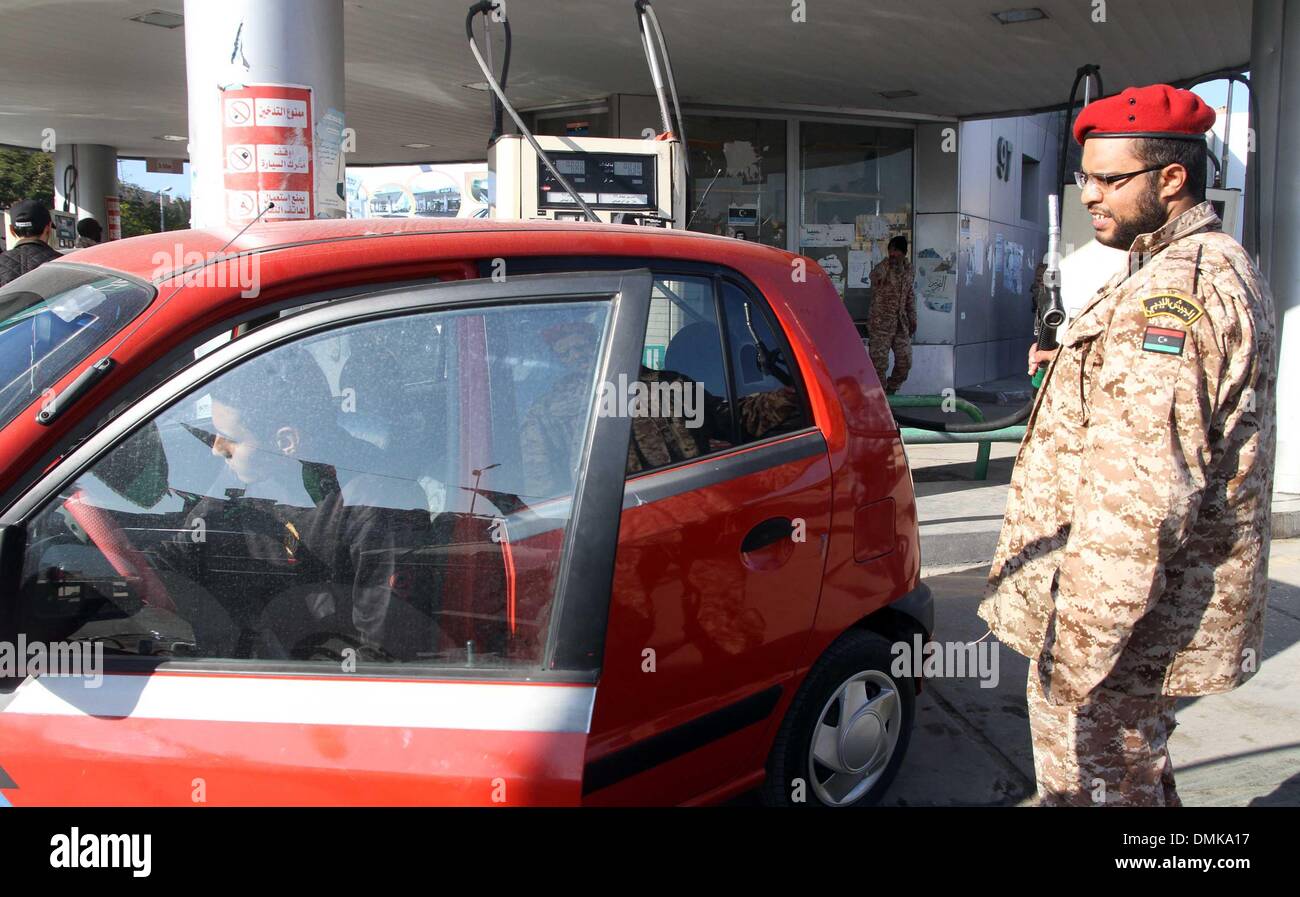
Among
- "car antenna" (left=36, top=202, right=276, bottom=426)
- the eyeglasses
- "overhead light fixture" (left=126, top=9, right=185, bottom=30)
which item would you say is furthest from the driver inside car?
"overhead light fixture" (left=126, top=9, right=185, bottom=30)

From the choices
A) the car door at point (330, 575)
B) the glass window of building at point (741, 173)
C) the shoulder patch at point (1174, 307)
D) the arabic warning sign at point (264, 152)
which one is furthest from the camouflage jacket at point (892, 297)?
the car door at point (330, 575)

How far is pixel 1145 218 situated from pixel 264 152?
3.33 m

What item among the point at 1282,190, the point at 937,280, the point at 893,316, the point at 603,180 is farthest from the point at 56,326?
the point at 937,280

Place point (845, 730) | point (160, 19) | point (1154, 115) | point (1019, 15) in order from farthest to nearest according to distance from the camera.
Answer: point (160, 19) < point (1019, 15) < point (845, 730) < point (1154, 115)

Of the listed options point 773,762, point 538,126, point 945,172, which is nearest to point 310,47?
point 773,762

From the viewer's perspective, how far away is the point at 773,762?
275cm

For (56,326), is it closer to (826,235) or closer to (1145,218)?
(1145,218)

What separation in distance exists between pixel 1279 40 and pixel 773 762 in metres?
6.53

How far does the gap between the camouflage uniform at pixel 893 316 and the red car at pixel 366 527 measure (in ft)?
30.3

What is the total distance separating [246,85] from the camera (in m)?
4.23

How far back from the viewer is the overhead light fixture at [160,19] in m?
8.30

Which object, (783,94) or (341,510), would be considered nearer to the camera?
(341,510)

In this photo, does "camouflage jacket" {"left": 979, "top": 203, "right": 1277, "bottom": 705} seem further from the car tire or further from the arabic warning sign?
the arabic warning sign
